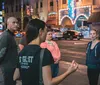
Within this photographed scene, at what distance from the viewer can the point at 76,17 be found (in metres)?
48.4

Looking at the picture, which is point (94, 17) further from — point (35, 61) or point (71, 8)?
point (35, 61)

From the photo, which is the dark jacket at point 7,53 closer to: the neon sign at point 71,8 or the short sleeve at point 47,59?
the short sleeve at point 47,59

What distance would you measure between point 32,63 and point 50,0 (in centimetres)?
5406

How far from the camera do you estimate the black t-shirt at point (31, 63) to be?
320 cm

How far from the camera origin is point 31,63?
129 inches

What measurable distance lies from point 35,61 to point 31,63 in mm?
57

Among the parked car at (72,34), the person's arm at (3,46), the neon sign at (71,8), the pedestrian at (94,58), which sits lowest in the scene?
the parked car at (72,34)

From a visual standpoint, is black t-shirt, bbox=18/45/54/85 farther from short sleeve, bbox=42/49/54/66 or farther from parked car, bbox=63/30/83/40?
parked car, bbox=63/30/83/40

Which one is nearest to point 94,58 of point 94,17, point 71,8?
point 94,17

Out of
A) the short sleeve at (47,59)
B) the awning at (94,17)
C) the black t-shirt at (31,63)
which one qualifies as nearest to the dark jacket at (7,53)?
the black t-shirt at (31,63)

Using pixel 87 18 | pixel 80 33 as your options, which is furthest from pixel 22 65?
pixel 87 18

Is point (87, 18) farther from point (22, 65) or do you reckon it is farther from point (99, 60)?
point (22, 65)

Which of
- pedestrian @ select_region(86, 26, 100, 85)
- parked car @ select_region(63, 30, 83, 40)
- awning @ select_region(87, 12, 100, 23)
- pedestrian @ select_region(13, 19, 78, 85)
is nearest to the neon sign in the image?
awning @ select_region(87, 12, 100, 23)

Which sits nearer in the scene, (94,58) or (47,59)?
(47,59)
